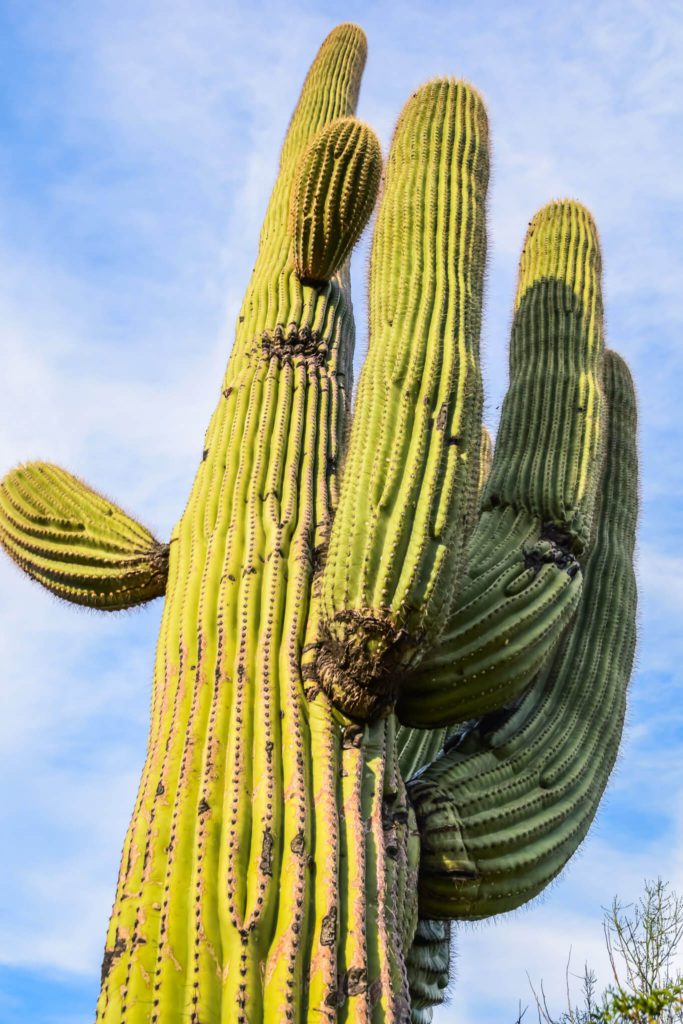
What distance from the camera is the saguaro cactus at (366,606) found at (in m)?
2.80

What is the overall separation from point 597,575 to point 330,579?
2.04 meters

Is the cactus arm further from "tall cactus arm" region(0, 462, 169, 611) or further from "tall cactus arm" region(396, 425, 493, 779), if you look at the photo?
"tall cactus arm" region(396, 425, 493, 779)

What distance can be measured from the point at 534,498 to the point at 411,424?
1.19 m

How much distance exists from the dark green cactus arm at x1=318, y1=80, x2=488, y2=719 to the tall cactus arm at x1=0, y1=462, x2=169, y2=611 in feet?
3.30

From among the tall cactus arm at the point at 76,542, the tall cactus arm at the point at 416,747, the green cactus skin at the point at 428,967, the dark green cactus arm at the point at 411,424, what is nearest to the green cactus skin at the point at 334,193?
the dark green cactus arm at the point at 411,424

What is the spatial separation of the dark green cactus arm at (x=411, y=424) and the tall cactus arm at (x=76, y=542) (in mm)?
1005

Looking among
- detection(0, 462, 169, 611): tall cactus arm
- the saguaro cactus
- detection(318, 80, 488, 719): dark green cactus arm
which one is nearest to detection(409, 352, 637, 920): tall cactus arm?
the saguaro cactus

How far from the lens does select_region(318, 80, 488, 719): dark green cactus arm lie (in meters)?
3.31

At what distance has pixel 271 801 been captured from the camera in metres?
2.95

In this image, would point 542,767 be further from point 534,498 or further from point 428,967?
point 534,498

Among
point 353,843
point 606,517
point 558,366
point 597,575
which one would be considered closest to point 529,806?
point 353,843

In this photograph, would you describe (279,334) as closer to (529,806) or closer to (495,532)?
(495,532)

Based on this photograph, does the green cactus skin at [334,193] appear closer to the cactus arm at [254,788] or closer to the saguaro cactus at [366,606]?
the saguaro cactus at [366,606]

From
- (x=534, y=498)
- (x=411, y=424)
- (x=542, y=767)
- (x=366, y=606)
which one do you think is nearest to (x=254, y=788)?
(x=366, y=606)
